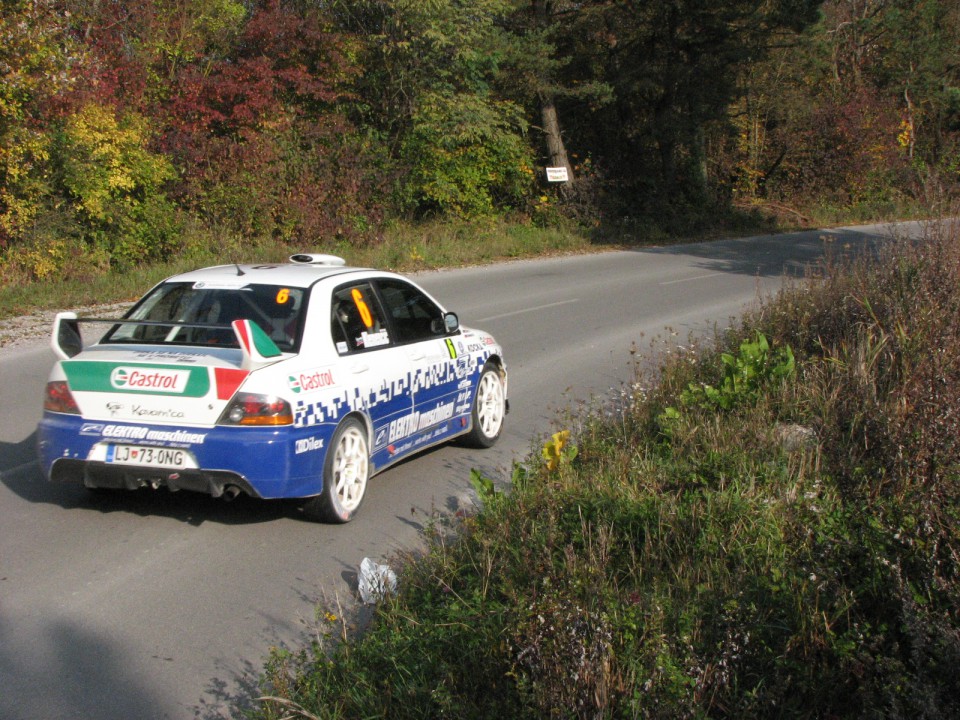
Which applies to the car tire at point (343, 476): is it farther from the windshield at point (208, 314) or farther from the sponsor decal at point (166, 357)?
the sponsor decal at point (166, 357)

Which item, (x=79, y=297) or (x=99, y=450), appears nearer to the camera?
(x=99, y=450)

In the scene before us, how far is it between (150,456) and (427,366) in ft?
7.62

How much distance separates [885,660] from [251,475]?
362cm

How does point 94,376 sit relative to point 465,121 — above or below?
below

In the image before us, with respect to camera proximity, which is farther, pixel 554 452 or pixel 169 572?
pixel 554 452

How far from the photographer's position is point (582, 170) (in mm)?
34688

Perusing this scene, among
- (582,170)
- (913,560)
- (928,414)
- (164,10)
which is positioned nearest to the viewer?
(913,560)

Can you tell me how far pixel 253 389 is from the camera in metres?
5.87

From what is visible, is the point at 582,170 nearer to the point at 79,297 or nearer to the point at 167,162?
the point at 167,162

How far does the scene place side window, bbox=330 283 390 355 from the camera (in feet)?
22.2

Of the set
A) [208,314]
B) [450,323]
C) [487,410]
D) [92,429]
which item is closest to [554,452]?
[450,323]

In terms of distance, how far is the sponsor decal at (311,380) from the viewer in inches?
237

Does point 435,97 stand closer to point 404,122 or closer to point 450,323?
point 404,122

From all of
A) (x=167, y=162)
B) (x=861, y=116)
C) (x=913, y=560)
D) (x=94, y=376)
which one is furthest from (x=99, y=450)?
(x=861, y=116)
